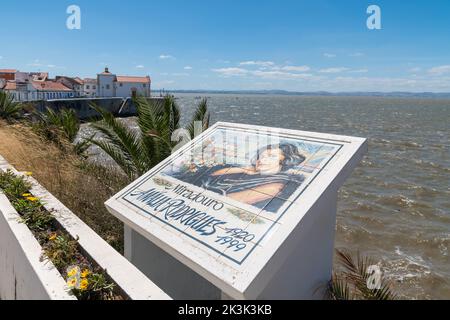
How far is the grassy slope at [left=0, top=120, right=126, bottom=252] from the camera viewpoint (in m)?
6.10

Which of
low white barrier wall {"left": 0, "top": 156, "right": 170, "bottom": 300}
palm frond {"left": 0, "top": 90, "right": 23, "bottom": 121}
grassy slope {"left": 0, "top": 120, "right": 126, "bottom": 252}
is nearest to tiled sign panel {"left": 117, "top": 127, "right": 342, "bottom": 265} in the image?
low white barrier wall {"left": 0, "top": 156, "right": 170, "bottom": 300}

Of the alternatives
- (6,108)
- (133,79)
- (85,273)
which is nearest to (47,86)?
(133,79)

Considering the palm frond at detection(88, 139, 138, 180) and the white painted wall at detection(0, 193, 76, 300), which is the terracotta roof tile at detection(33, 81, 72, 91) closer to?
the palm frond at detection(88, 139, 138, 180)

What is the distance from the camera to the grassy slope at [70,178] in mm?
6098

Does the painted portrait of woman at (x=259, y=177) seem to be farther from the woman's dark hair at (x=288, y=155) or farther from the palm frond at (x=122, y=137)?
the palm frond at (x=122, y=137)

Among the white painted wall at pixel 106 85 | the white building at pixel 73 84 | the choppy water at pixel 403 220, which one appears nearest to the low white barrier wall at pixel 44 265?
the choppy water at pixel 403 220

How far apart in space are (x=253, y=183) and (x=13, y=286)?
8.31ft

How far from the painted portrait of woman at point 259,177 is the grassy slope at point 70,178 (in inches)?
109

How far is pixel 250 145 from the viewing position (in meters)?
4.20

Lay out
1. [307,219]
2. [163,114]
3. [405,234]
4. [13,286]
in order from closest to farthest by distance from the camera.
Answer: [307,219] → [13,286] → [163,114] → [405,234]
